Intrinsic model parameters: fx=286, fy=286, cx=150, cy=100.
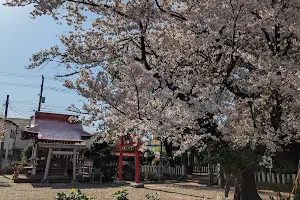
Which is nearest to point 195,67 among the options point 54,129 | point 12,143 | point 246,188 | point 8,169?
point 246,188

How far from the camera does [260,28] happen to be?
21.6 feet

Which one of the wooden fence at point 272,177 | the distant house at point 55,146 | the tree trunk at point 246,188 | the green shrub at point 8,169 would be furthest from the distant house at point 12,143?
the tree trunk at point 246,188

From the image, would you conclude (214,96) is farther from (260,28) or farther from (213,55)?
(260,28)

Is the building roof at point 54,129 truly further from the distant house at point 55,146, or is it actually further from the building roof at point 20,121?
the building roof at point 20,121

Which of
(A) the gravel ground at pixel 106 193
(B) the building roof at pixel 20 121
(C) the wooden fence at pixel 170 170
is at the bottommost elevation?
(A) the gravel ground at pixel 106 193

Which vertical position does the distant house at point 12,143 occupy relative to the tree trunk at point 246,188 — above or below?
above

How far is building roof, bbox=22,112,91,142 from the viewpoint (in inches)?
682

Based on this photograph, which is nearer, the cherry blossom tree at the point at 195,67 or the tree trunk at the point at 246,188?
the cherry blossom tree at the point at 195,67

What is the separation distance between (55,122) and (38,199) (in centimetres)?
991

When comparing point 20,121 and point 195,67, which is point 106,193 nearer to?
point 195,67

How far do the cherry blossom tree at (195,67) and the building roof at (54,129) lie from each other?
10.5 meters

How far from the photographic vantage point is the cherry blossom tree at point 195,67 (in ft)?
19.7

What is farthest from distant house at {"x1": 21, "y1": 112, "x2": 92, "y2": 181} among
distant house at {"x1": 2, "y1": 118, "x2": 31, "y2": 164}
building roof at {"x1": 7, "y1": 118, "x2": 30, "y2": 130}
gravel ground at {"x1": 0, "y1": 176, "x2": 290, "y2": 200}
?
building roof at {"x1": 7, "y1": 118, "x2": 30, "y2": 130}

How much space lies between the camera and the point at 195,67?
7266 millimetres
